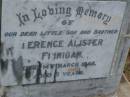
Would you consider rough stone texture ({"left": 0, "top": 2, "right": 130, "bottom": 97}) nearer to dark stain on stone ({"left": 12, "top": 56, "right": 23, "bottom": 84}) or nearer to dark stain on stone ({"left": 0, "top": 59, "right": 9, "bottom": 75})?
dark stain on stone ({"left": 12, "top": 56, "right": 23, "bottom": 84})

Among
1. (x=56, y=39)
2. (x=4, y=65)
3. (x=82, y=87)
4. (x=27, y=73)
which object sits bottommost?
(x=82, y=87)

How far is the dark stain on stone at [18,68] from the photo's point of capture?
14.3ft

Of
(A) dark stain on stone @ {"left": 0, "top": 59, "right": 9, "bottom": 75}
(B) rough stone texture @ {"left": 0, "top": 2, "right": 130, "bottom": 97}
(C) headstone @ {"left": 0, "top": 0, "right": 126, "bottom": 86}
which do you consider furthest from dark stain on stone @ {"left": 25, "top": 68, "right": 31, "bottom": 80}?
(A) dark stain on stone @ {"left": 0, "top": 59, "right": 9, "bottom": 75}

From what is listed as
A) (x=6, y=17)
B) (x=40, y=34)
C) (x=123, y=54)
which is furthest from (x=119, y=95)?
(x=6, y=17)

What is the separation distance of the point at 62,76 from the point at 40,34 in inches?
29.8

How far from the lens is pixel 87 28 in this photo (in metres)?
4.47

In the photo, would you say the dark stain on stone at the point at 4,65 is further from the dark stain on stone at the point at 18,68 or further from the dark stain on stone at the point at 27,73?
the dark stain on stone at the point at 27,73

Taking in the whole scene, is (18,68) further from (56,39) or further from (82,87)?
(82,87)

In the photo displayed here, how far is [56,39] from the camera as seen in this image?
439 centimetres

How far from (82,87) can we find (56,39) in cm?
97

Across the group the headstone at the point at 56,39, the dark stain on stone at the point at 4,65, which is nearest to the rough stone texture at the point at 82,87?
the headstone at the point at 56,39

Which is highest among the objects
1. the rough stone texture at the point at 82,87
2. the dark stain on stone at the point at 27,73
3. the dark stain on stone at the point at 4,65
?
the dark stain on stone at the point at 4,65

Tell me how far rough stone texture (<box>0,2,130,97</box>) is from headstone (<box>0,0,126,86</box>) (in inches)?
4.0

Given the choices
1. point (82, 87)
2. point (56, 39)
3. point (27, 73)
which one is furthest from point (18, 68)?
point (82, 87)
